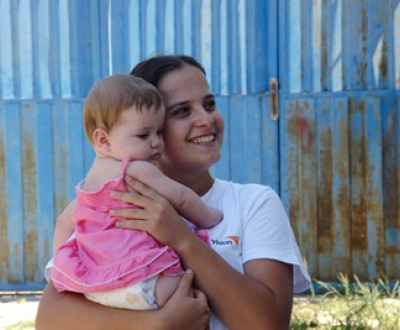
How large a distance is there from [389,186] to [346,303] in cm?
87

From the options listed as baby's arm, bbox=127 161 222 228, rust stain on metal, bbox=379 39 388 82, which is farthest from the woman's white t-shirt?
rust stain on metal, bbox=379 39 388 82

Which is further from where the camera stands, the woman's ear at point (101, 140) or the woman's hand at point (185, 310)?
the woman's ear at point (101, 140)

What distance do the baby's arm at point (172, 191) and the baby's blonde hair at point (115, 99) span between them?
0.16m

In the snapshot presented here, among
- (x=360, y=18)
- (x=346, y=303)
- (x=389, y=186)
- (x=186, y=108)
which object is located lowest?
(x=346, y=303)

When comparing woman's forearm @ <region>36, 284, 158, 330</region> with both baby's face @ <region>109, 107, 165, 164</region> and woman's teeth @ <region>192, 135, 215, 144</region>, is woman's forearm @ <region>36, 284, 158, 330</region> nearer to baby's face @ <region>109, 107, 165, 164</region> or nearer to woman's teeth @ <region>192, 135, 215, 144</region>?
baby's face @ <region>109, 107, 165, 164</region>

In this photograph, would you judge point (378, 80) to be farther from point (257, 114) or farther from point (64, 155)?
point (64, 155)

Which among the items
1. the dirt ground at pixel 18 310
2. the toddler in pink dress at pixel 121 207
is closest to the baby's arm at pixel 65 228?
the toddler in pink dress at pixel 121 207

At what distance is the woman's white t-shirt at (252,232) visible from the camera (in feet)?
8.34

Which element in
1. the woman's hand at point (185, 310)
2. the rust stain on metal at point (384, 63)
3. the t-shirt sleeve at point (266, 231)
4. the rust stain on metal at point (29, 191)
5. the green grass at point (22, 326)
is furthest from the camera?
the rust stain on metal at point (29, 191)

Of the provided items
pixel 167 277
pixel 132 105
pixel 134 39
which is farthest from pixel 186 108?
pixel 134 39

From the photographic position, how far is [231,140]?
18.1 ft

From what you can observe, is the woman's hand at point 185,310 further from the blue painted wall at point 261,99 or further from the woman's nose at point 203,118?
the blue painted wall at point 261,99

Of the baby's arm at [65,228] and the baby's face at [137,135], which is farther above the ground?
the baby's face at [137,135]

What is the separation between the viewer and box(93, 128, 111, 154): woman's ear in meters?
2.59
